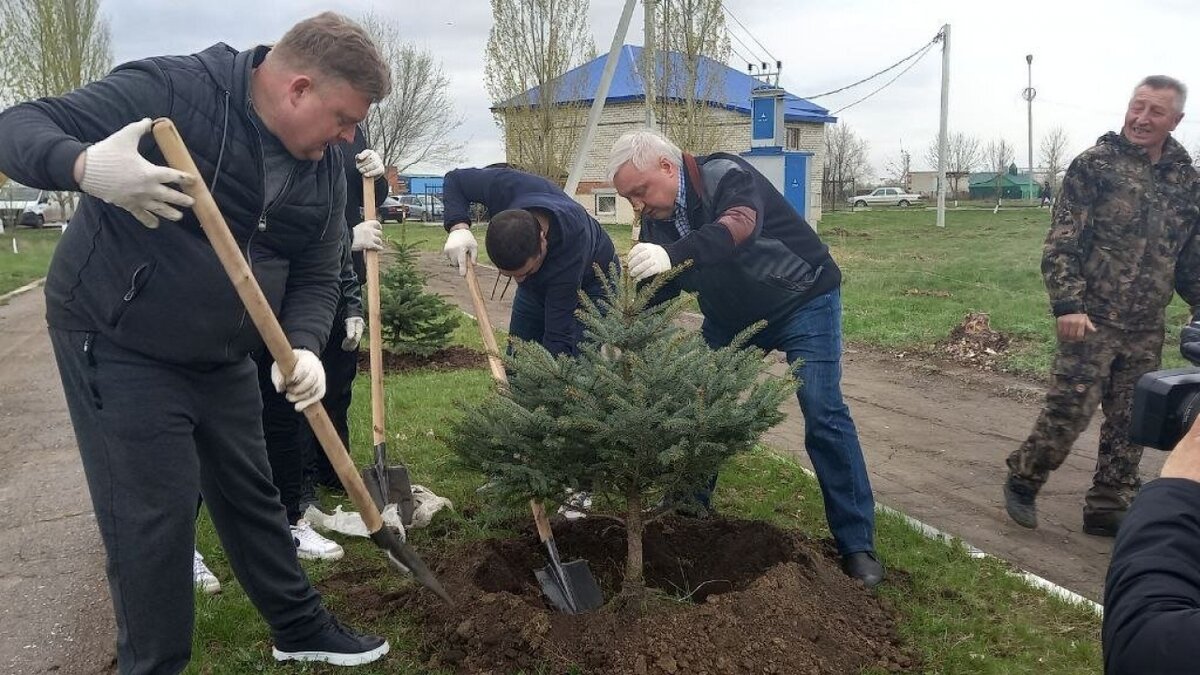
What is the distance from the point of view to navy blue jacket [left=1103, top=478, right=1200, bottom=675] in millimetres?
1399

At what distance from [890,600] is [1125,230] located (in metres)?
2.28

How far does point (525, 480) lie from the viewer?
10.0 feet

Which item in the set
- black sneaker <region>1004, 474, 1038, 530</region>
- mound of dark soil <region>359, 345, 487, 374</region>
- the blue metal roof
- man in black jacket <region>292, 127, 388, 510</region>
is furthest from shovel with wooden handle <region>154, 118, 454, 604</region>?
the blue metal roof

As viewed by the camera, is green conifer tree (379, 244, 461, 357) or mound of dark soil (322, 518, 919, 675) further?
green conifer tree (379, 244, 461, 357)

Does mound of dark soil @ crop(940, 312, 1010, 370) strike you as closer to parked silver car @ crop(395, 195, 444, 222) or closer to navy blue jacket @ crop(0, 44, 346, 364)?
navy blue jacket @ crop(0, 44, 346, 364)

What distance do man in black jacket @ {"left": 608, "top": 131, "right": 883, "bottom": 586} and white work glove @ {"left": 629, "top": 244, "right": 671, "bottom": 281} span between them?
26 cm

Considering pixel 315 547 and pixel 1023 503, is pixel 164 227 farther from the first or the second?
pixel 1023 503

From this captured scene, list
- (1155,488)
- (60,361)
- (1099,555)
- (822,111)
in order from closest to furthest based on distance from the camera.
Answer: (1155,488) → (60,361) → (1099,555) → (822,111)

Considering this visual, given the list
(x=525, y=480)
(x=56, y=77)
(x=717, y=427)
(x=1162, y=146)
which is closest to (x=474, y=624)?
(x=525, y=480)

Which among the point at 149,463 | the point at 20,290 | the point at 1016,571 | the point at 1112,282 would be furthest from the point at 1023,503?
the point at 20,290

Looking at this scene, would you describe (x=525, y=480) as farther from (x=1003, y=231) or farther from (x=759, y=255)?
(x=1003, y=231)

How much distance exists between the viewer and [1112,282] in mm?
4500

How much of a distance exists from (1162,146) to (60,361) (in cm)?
473

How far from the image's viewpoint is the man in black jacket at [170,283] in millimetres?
2338
